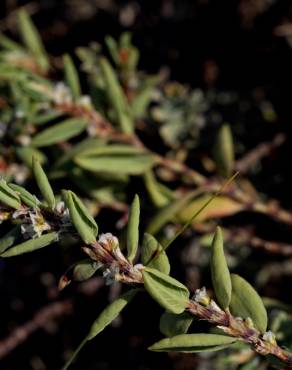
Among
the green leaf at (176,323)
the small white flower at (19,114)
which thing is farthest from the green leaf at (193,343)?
the small white flower at (19,114)

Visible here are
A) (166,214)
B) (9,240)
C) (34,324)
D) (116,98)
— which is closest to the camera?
(9,240)

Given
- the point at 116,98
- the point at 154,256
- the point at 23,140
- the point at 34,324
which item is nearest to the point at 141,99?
the point at 116,98

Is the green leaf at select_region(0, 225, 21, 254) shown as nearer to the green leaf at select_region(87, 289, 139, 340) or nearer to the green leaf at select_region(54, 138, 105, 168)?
the green leaf at select_region(87, 289, 139, 340)

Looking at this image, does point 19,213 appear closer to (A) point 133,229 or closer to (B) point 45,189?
(B) point 45,189

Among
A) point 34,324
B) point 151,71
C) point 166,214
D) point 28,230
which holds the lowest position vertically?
point 34,324

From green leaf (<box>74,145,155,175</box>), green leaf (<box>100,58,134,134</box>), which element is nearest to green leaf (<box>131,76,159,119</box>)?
green leaf (<box>100,58,134,134</box>)

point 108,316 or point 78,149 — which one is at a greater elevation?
point 78,149
